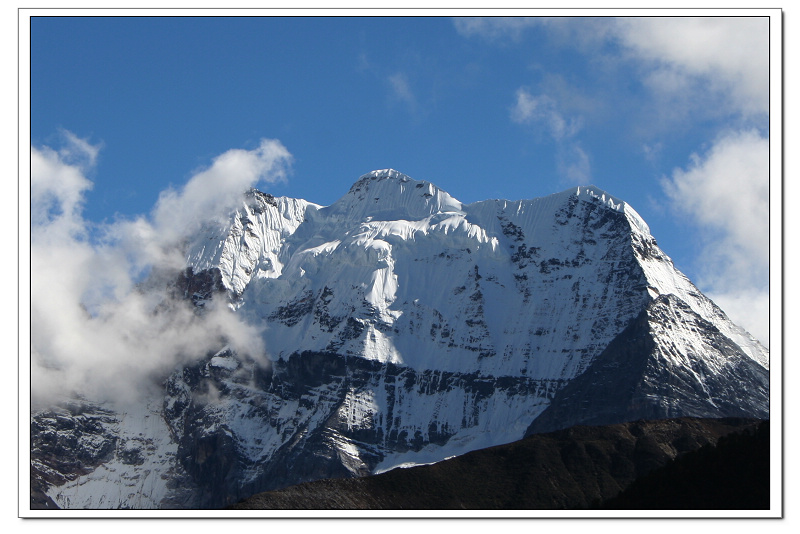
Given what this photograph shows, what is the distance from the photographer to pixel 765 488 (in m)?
95.8

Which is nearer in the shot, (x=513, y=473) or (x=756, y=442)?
(x=756, y=442)
